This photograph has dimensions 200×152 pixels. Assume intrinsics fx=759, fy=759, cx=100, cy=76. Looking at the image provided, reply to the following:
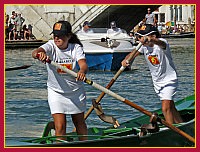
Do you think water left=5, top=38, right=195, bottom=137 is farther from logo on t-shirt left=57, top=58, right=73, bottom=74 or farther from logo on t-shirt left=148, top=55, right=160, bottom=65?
logo on t-shirt left=57, top=58, right=73, bottom=74

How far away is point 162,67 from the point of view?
9664 millimetres

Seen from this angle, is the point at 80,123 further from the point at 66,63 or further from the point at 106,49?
the point at 106,49

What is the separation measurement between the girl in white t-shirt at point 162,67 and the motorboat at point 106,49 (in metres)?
12.7

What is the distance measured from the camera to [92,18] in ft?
111

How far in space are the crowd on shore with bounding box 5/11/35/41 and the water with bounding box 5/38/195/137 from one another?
285 inches

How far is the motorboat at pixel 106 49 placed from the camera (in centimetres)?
2250

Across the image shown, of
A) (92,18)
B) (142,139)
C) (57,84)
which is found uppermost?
(92,18)

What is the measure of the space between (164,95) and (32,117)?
386cm

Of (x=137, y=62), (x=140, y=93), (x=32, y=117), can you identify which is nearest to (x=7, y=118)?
(x=32, y=117)

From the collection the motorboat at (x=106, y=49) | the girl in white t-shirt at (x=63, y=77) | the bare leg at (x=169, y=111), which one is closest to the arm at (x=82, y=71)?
the girl in white t-shirt at (x=63, y=77)

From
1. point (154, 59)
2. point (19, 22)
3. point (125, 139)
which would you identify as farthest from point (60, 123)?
point (19, 22)

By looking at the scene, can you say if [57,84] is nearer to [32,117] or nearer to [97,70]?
[32,117]

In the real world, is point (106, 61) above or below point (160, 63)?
above

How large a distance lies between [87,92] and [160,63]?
7236mm
